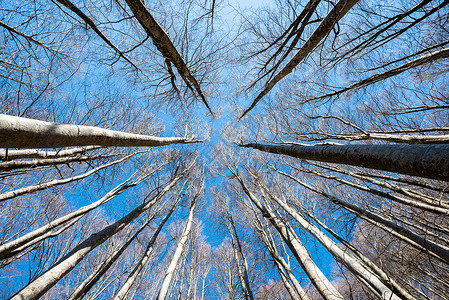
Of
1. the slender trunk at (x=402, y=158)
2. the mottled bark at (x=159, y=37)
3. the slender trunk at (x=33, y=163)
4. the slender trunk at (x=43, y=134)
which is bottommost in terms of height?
the slender trunk at (x=402, y=158)

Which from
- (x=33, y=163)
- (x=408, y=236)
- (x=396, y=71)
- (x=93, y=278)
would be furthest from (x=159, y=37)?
(x=408, y=236)

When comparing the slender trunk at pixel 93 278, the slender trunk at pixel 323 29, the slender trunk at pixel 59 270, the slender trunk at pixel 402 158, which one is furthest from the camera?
the slender trunk at pixel 93 278

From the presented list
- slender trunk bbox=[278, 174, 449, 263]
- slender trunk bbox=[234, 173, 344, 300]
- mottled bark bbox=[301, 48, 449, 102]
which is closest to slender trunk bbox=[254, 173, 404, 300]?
slender trunk bbox=[234, 173, 344, 300]

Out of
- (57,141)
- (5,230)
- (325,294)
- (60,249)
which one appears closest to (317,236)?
(325,294)

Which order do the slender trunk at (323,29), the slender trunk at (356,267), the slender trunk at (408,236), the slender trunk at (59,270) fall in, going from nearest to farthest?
the slender trunk at (59,270) < the slender trunk at (356,267) < the slender trunk at (323,29) < the slender trunk at (408,236)

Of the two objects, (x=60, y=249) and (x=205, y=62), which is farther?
(x=60, y=249)

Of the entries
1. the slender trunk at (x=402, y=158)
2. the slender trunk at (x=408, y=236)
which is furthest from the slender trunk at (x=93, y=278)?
the slender trunk at (x=408, y=236)

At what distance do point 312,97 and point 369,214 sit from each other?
3.62 m

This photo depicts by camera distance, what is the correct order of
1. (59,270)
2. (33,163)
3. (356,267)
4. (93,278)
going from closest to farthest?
(59,270) → (356,267) → (33,163) → (93,278)

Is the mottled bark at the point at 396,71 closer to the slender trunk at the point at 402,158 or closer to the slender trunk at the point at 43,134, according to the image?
the slender trunk at the point at 402,158

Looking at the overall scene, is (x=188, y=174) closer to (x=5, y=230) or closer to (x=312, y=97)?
(x=5, y=230)

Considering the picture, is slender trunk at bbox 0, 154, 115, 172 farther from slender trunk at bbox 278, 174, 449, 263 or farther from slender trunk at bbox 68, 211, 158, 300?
slender trunk at bbox 278, 174, 449, 263

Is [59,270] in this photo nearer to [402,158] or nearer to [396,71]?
[402,158]

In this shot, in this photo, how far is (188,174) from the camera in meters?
10.2
